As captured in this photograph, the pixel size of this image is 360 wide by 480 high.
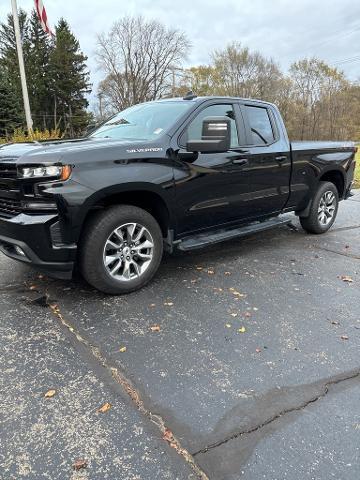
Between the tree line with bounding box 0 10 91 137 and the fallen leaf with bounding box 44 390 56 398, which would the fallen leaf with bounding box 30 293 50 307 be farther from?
the tree line with bounding box 0 10 91 137

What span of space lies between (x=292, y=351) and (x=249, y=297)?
98 centimetres

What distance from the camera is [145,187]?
3.75 meters

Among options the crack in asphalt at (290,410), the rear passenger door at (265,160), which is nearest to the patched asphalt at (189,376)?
the crack in asphalt at (290,410)

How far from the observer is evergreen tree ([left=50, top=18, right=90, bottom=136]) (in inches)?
2093

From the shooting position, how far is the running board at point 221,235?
4242 millimetres

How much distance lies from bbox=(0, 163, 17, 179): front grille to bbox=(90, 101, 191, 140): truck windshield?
1.23 metres

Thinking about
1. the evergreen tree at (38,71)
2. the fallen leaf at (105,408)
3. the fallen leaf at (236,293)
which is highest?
the evergreen tree at (38,71)

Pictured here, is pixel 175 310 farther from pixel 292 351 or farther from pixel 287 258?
pixel 287 258

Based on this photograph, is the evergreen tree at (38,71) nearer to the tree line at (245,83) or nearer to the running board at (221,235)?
the tree line at (245,83)

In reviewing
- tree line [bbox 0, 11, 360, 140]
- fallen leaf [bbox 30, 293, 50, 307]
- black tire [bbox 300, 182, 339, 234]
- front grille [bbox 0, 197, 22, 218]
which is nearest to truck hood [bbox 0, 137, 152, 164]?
front grille [bbox 0, 197, 22, 218]

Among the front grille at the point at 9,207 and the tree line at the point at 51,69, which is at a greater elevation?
the tree line at the point at 51,69

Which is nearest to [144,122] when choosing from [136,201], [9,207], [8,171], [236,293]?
[136,201]

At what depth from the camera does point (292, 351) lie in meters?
3.00

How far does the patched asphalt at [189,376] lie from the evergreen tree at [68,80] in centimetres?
5184
